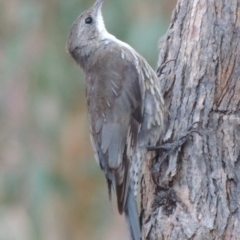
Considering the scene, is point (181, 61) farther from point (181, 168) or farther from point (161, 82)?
point (181, 168)

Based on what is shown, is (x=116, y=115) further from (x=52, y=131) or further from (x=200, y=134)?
(x=52, y=131)

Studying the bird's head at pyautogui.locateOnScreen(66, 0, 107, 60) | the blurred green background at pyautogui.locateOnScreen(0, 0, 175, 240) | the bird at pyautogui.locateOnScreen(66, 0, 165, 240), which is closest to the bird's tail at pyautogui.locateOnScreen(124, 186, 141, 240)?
the bird at pyautogui.locateOnScreen(66, 0, 165, 240)

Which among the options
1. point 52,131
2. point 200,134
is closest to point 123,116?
point 200,134

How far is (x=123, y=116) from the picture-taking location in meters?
3.76

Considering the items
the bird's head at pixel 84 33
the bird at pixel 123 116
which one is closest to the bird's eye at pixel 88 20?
the bird's head at pixel 84 33

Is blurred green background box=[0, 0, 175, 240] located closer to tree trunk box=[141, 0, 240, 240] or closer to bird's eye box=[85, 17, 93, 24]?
bird's eye box=[85, 17, 93, 24]

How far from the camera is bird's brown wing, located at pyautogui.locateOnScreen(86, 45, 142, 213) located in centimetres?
365

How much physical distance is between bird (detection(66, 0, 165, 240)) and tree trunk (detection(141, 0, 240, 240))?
0.06 metres

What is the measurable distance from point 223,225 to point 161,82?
801 mm

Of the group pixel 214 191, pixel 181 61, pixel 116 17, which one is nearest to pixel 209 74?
pixel 181 61

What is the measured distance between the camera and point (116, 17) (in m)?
5.43

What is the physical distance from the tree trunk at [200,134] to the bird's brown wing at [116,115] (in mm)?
123

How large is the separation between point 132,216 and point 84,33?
3.56 feet

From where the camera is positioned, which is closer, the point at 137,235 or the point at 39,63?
the point at 137,235
